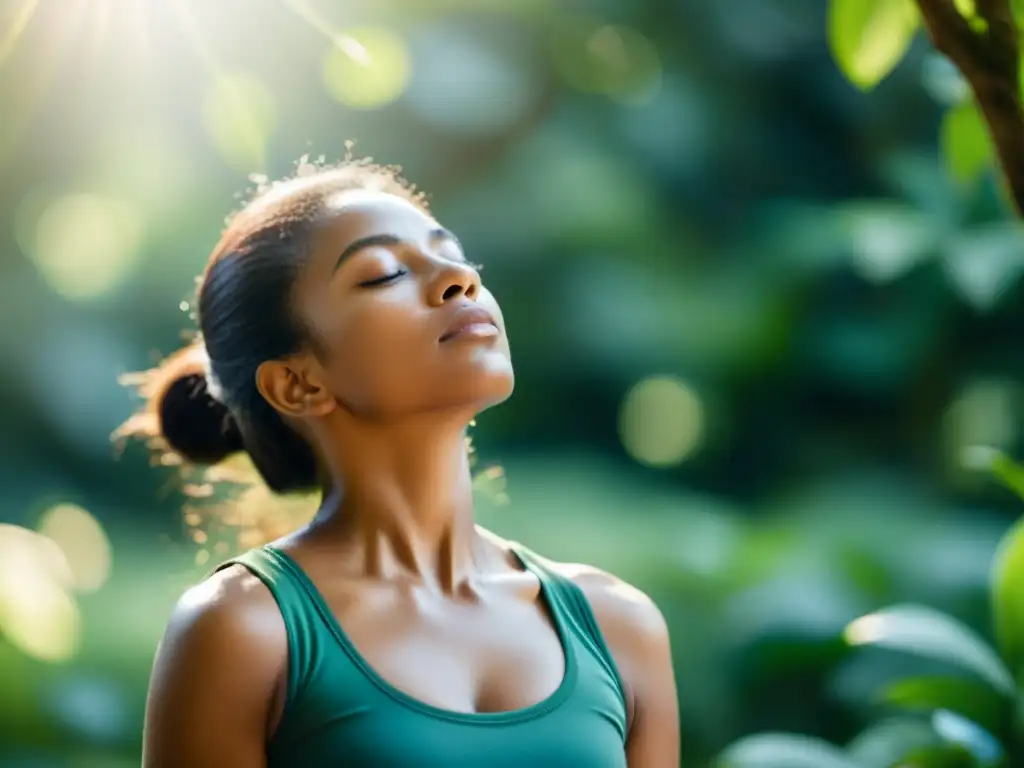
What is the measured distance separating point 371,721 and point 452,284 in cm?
28

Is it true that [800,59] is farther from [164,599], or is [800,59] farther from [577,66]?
[164,599]

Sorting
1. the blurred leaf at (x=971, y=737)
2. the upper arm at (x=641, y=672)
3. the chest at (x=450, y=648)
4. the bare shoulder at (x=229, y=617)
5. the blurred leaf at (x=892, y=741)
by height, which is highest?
the bare shoulder at (x=229, y=617)

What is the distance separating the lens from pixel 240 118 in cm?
207

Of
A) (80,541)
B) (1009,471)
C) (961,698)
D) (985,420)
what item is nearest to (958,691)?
(961,698)

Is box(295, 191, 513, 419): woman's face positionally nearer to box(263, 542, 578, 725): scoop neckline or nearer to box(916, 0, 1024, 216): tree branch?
box(263, 542, 578, 725): scoop neckline

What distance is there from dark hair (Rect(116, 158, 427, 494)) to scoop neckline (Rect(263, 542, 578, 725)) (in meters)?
0.12

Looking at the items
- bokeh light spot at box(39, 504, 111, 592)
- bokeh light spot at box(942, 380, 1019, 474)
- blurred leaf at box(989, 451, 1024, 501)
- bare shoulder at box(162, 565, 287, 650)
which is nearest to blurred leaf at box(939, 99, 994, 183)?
blurred leaf at box(989, 451, 1024, 501)

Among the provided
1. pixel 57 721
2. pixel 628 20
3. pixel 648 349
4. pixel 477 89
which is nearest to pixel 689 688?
pixel 648 349

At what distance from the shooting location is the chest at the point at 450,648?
83 cm

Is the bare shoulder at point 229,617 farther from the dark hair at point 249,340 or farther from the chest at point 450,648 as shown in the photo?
the dark hair at point 249,340

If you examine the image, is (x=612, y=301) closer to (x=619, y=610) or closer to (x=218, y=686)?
(x=619, y=610)

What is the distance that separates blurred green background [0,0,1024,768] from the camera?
2.10 meters

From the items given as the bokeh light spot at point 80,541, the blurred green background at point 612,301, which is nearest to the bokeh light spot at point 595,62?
the blurred green background at point 612,301

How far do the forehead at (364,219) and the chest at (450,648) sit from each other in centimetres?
24
